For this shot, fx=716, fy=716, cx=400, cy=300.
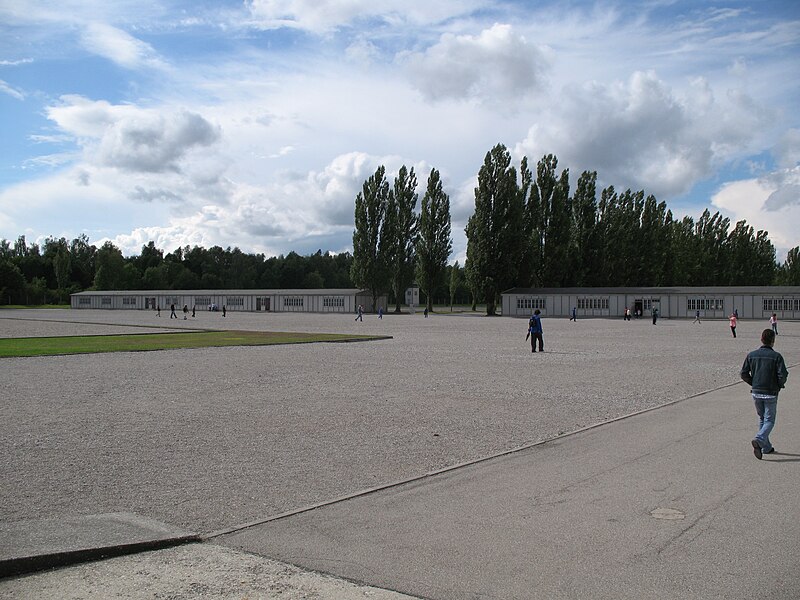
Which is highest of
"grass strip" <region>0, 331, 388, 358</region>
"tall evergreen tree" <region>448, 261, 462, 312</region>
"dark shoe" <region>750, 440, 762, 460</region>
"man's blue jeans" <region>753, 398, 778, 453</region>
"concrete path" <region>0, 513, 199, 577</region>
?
"tall evergreen tree" <region>448, 261, 462, 312</region>

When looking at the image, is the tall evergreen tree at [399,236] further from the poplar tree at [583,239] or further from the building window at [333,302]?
the poplar tree at [583,239]

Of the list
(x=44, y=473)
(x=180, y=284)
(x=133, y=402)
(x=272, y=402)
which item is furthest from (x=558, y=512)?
(x=180, y=284)

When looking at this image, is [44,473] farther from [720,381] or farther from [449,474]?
[720,381]

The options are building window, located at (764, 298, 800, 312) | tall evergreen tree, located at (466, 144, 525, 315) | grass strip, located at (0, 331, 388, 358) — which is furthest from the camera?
tall evergreen tree, located at (466, 144, 525, 315)

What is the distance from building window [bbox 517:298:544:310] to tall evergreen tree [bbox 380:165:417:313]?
1592cm

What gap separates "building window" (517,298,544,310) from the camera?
242ft

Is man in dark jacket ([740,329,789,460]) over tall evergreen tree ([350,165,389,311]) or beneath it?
beneath

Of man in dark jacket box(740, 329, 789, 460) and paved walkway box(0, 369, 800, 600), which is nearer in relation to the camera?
paved walkway box(0, 369, 800, 600)

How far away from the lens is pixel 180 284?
13462cm

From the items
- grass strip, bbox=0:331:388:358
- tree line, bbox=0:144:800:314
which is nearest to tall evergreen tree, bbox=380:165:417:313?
tree line, bbox=0:144:800:314

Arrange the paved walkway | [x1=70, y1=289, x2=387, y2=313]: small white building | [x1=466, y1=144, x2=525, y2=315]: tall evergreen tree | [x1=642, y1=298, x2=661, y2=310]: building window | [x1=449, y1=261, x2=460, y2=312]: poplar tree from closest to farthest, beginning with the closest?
the paved walkway < [x1=642, y1=298, x2=661, y2=310]: building window < [x1=466, y1=144, x2=525, y2=315]: tall evergreen tree < [x1=70, y1=289, x2=387, y2=313]: small white building < [x1=449, y1=261, x2=460, y2=312]: poplar tree

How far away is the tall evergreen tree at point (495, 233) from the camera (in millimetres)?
73125

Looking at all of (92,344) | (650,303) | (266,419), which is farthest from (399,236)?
(266,419)

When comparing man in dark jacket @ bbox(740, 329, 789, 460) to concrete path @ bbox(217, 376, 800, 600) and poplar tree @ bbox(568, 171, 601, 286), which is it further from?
poplar tree @ bbox(568, 171, 601, 286)
